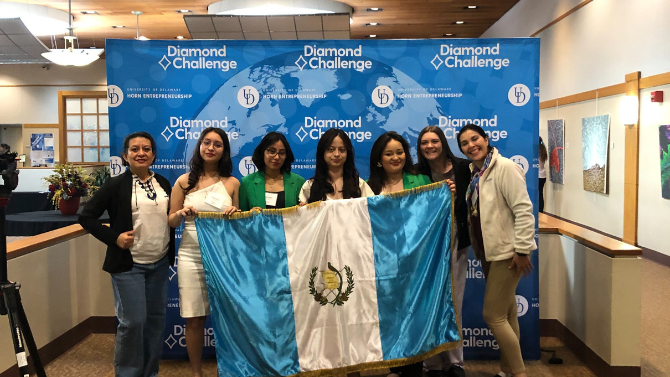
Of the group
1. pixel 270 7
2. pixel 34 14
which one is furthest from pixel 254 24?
pixel 34 14

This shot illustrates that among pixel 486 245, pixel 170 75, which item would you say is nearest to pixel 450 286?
pixel 486 245

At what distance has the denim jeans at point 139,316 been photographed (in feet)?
8.98

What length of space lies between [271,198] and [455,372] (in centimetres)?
146

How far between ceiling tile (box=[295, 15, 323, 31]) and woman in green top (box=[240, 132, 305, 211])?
5.55 m

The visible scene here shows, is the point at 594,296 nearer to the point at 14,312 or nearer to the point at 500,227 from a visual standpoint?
the point at 500,227

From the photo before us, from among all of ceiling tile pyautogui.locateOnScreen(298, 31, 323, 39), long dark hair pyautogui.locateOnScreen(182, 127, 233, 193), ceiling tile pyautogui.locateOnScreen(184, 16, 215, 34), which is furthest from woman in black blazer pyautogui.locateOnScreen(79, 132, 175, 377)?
ceiling tile pyautogui.locateOnScreen(298, 31, 323, 39)

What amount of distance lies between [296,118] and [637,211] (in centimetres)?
539

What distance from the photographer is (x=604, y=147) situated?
7863 millimetres

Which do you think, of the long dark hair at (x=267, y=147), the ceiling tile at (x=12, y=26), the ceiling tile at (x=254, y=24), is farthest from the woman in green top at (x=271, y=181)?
the ceiling tile at (x=12, y=26)

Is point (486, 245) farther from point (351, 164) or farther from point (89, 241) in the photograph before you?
point (89, 241)

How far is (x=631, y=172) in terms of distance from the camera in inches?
282

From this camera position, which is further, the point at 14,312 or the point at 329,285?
the point at 329,285

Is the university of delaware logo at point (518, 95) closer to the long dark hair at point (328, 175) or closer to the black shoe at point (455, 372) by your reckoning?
the long dark hair at point (328, 175)

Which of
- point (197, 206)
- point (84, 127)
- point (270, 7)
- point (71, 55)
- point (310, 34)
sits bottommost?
point (197, 206)
